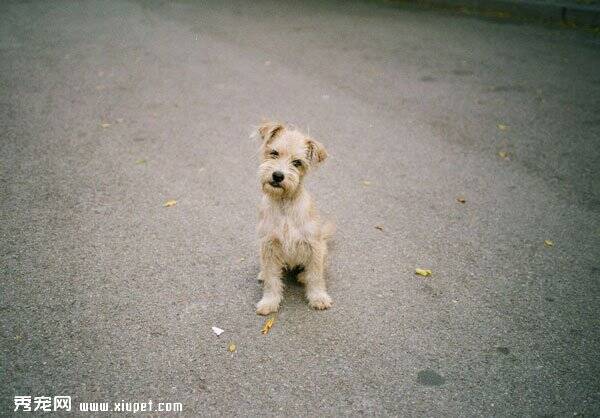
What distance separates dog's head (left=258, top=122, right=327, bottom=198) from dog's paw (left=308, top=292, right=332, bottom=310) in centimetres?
98

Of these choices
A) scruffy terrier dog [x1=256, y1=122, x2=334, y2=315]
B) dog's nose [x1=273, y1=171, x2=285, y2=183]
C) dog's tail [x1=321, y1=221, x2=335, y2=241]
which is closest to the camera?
dog's nose [x1=273, y1=171, x2=285, y2=183]

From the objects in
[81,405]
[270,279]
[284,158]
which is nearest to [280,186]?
[284,158]

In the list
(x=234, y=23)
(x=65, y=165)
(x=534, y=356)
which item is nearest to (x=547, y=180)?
(x=534, y=356)

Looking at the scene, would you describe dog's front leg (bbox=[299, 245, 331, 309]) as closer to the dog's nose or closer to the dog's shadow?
the dog's shadow

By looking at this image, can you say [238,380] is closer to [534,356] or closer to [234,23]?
[534,356]

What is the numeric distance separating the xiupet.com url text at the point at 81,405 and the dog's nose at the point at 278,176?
1.79m

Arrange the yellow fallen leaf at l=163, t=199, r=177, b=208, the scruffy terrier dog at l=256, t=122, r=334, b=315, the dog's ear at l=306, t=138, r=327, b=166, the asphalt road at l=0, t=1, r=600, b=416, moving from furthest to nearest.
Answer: the yellow fallen leaf at l=163, t=199, r=177, b=208, the dog's ear at l=306, t=138, r=327, b=166, the scruffy terrier dog at l=256, t=122, r=334, b=315, the asphalt road at l=0, t=1, r=600, b=416

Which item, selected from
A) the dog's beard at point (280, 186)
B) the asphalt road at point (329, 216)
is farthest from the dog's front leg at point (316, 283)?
the dog's beard at point (280, 186)

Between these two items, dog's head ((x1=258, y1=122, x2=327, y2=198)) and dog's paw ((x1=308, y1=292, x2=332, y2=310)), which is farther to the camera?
dog's paw ((x1=308, y1=292, x2=332, y2=310))

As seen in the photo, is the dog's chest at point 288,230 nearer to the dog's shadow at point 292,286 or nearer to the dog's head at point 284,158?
the dog's head at point 284,158

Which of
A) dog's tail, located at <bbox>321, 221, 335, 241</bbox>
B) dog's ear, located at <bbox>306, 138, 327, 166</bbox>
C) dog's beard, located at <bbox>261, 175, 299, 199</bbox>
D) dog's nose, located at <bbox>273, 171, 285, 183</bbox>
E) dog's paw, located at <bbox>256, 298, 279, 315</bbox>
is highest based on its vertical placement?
dog's ear, located at <bbox>306, 138, 327, 166</bbox>

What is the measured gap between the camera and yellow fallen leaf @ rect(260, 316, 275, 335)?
352cm

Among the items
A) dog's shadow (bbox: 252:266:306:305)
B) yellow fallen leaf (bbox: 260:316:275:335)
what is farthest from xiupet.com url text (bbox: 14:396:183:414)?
dog's shadow (bbox: 252:266:306:305)

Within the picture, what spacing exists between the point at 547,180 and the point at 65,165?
661 cm
